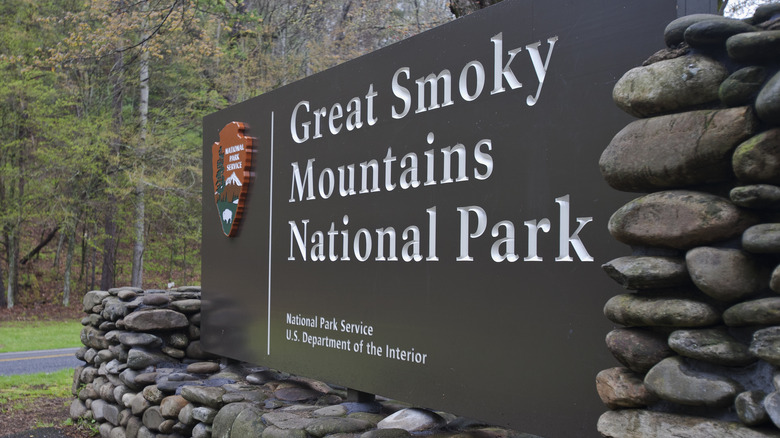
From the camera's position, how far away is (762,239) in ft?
6.56

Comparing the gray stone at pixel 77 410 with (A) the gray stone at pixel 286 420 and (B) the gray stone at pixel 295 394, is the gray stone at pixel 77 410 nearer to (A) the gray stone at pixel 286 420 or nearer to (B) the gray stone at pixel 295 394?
(B) the gray stone at pixel 295 394

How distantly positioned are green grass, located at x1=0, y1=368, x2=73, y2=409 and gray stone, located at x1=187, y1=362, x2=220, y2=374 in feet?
10.4

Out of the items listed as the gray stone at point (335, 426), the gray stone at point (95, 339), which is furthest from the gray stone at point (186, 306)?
the gray stone at point (335, 426)

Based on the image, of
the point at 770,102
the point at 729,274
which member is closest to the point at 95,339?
the point at 729,274

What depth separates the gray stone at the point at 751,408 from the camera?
196cm

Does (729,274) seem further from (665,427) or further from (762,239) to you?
(665,427)

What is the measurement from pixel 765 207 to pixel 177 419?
476 centimetres

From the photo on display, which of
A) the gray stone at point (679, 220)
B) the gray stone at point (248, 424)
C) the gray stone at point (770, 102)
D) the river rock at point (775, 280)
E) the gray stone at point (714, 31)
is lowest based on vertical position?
the gray stone at point (248, 424)

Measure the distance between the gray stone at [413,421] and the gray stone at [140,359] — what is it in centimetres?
332

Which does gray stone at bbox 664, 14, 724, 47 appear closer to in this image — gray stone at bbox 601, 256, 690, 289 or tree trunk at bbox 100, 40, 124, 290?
gray stone at bbox 601, 256, 690, 289

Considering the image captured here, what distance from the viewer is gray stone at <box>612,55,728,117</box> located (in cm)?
225

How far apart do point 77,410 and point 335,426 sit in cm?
481

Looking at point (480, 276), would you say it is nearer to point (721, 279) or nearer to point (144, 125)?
point (721, 279)

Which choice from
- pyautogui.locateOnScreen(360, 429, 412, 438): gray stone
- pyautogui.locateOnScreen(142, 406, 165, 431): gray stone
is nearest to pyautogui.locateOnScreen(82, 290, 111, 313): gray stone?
pyautogui.locateOnScreen(142, 406, 165, 431): gray stone
